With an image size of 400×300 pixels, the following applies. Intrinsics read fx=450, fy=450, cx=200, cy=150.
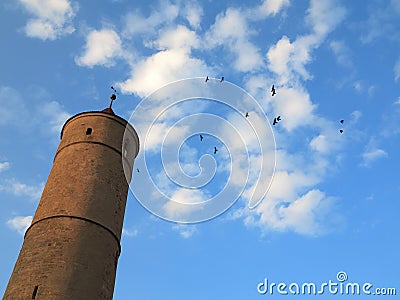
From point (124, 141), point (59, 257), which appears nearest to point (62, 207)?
point (59, 257)

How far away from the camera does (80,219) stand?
15.8 m

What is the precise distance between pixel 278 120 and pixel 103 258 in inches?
346

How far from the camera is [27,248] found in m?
15.5

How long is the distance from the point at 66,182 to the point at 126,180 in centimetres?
273

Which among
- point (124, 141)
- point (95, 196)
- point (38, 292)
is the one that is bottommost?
point (38, 292)

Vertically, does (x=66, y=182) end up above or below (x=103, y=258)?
above

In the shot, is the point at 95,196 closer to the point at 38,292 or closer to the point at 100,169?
the point at 100,169

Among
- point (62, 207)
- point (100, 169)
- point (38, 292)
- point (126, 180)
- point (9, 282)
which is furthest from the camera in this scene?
point (126, 180)

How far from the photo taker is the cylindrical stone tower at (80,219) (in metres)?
14.4

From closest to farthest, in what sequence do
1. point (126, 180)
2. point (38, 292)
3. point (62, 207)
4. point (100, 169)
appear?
point (38, 292) → point (62, 207) → point (100, 169) → point (126, 180)

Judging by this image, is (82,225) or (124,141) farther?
(124,141)

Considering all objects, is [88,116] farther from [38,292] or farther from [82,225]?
[38,292]

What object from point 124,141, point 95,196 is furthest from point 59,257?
point 124,141

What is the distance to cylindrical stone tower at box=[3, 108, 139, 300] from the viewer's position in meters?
14.4
